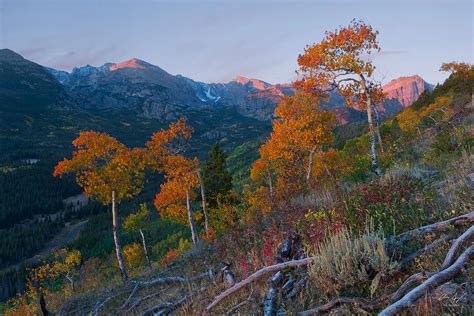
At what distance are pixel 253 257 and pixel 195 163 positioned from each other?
58.3 ft

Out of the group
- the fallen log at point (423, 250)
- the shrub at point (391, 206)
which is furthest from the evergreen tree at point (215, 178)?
the fallen log at point (423, 250)

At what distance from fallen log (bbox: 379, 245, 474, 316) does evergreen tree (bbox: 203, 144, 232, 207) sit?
29178 mm

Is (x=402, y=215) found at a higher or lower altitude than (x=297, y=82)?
lower

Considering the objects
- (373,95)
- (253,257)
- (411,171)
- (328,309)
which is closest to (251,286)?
(253,257)

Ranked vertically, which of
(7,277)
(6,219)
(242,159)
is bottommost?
Answer: (7,277)

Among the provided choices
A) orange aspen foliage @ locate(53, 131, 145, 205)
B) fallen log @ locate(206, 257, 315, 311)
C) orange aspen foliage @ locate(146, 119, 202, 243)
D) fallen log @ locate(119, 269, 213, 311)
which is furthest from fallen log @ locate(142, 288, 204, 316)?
orange aspen foliage @ locate(146, 119, 202, 243)

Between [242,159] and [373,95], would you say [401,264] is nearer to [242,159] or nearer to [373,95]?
[373,95]

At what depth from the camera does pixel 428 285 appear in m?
2.90

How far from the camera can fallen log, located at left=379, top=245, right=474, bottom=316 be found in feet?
9.13

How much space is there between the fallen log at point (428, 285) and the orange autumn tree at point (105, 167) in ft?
55.5

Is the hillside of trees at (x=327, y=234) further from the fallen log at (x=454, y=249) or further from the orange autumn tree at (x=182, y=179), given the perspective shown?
the orange autumn tree at (x=182, y=179)

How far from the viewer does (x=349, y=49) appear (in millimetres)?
12422

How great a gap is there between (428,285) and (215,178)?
3012 cm

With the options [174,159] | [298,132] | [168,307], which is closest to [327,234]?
[168,307]
